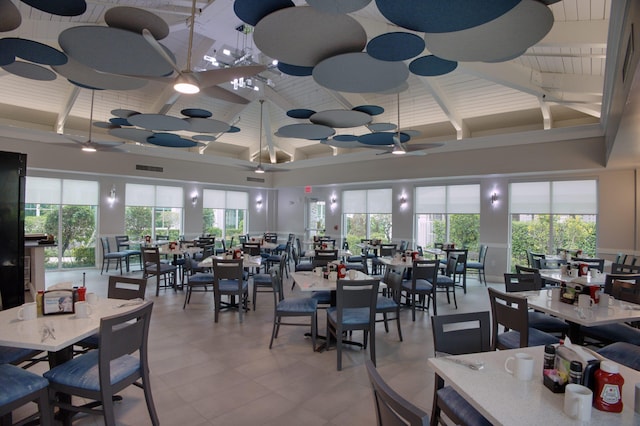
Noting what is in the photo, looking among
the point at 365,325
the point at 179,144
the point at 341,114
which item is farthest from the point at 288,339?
the point at 179,144

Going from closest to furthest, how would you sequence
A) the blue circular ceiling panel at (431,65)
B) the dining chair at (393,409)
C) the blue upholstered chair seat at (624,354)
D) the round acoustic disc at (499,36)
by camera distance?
the dining chair at (393,409) → the round acoustic disc at (499,36) → the blue upholstered chair seat at (624,354) → the blue circular ceiling panel at (431,65)

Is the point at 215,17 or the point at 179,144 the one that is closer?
the point at 215,17

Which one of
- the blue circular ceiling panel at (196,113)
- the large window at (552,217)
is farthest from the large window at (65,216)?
the large window at (552,217)

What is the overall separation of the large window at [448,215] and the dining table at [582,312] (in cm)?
640

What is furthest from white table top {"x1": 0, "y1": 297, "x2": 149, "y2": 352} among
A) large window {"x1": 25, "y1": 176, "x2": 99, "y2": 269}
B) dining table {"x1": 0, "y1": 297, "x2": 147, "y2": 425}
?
large window {"x1": 25, "y1": 176, "x2": 99, "y2": 269}

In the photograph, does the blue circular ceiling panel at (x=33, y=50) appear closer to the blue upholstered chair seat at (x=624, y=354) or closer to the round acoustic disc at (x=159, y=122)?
the round acoustic disc at (x=159, y=122)

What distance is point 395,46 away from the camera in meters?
2.76

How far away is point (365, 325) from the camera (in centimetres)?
368

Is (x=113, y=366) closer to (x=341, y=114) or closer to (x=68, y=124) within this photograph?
(x=341, y=114)

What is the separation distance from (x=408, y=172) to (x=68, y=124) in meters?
9.57

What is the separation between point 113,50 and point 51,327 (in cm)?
233

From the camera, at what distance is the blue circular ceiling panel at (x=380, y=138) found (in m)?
5.84

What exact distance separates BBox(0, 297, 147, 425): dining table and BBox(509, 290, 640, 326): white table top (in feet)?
11.7

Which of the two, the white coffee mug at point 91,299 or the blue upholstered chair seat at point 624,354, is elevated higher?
the white coffee mug at point 91,299
